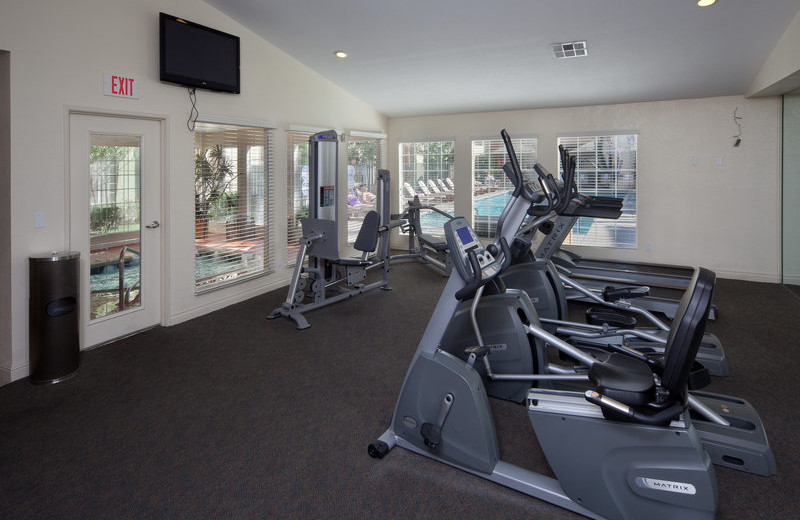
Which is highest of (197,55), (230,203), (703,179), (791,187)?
(197,55)

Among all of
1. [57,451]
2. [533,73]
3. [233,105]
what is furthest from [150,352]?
[533,73]

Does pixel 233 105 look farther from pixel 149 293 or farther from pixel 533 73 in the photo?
pixel 533 73

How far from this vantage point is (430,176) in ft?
26.8

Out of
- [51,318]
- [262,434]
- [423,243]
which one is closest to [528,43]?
[423,243]

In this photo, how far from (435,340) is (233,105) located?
3843 millimetres

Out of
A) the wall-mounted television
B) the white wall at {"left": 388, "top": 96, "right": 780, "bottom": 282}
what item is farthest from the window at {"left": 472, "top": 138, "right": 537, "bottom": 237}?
the wall-mounted television

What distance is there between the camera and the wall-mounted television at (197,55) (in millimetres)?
4074

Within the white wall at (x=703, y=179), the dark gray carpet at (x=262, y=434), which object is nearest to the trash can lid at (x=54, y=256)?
the dark gray carpet at (x=262, y=434)

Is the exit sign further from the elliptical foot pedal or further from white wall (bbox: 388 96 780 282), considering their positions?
white wall (bbox: 388 96 780 282)

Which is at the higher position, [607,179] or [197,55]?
[197,55]

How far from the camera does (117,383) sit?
3.11m

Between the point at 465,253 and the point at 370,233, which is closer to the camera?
the point at 465,253

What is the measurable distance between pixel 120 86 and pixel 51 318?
74.6 inches

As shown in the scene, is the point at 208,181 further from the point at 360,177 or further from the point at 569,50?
the point at 569,50
